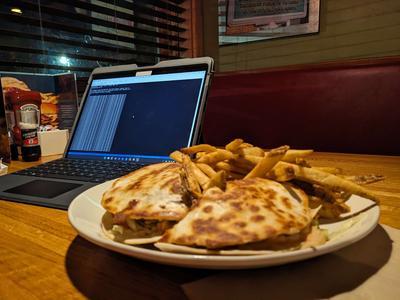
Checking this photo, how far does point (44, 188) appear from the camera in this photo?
807 mm

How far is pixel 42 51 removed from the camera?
249 cm

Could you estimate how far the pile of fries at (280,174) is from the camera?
1.54 ft

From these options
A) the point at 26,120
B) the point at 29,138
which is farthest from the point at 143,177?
the point at 26,120

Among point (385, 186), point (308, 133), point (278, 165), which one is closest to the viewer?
point (278, 165)

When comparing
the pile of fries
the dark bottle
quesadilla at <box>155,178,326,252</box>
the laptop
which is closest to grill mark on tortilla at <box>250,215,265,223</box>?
quesadilla at <box>155,178,326,252</box>

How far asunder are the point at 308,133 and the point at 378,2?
56.4 inches

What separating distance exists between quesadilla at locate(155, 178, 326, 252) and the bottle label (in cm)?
116

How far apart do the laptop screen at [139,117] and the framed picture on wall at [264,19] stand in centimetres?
208

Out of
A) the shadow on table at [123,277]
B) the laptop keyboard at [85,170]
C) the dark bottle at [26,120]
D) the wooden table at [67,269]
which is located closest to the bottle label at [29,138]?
the dark bottle at [26,120]

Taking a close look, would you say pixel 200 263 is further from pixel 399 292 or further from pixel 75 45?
pixel 75 45

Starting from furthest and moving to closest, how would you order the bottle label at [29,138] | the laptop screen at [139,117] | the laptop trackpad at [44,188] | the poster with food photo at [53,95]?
the poster with food photo at [53,95] < the bottle label at [29,138] < the laptop screen at [139,117] < the laptop trackpad at [44,188]

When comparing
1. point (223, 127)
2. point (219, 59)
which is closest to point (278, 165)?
point (223, 127)

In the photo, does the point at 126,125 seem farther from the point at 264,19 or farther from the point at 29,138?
the point at 264,19

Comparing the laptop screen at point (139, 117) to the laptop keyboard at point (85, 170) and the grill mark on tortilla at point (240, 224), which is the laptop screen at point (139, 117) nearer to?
the laptop keyboard at point (85, 170)
